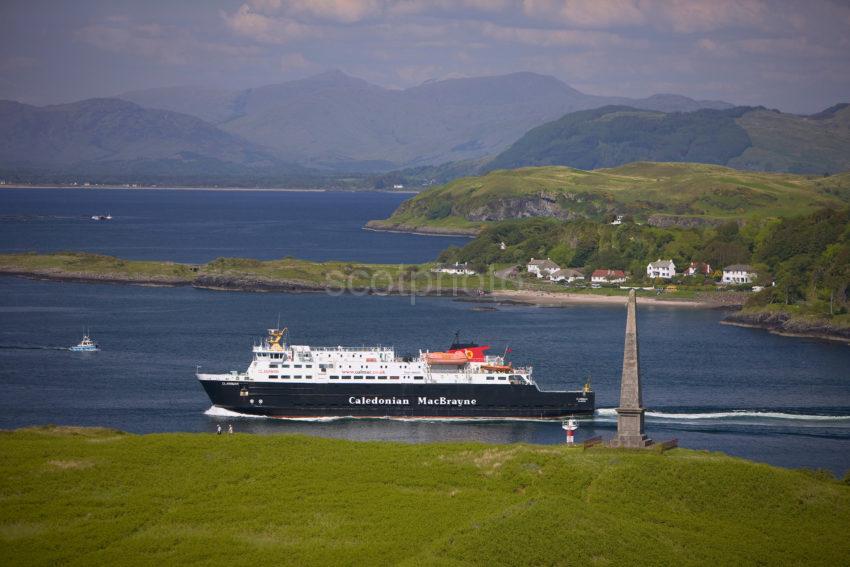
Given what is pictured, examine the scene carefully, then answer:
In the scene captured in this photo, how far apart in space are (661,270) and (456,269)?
2388cm

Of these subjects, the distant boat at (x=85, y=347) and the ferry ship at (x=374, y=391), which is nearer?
the ferry ship at (x=374, y=391)

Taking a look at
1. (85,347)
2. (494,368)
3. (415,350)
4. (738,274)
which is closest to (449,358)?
(494,368)

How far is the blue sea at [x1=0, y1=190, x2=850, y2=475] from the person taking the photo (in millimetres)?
59594

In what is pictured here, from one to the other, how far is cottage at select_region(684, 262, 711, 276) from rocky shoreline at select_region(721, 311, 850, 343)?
26.0 meters

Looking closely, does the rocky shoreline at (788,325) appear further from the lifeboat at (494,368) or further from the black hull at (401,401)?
the lifeboat at (494,368)

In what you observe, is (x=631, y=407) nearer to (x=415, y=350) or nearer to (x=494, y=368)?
(x=494, y=368)

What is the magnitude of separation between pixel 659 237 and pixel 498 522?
111 metres

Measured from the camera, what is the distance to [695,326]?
3957 inches

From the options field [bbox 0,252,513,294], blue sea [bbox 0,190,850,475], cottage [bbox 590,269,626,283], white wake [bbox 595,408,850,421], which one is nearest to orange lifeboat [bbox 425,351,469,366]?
blue sea [bbox 0,190,850,475]

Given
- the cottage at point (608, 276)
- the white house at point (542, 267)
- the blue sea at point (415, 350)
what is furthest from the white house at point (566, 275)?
the blue sea at point (415, 350)

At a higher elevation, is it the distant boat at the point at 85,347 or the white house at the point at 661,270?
the white house at the point at 661,270

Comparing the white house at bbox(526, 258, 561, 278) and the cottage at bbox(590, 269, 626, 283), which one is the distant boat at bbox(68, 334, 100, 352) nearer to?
the cottage at bbox(590, 269, 626, 283)

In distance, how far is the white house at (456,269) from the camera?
135 metres

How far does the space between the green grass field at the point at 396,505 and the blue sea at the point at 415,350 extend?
14.4 m
